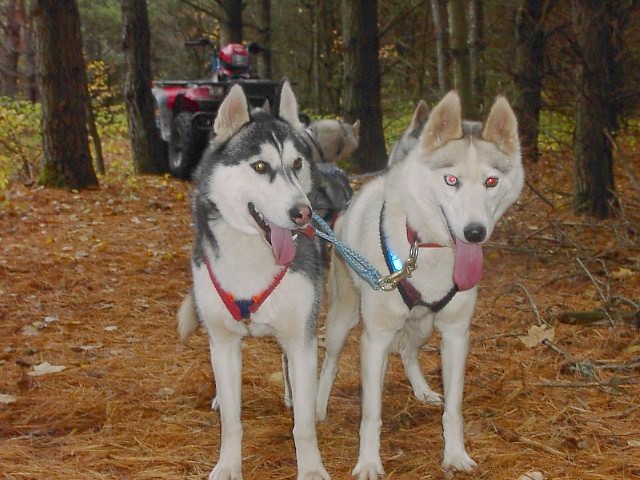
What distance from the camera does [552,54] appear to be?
36.3 feet

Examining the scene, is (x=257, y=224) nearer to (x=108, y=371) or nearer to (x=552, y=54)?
(x=108, y=371)

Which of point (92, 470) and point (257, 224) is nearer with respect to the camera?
point (257, 224)

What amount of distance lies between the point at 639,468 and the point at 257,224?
6.25 ft

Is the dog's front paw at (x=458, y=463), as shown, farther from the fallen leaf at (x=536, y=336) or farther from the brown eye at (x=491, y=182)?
the fallen leaf at (x=536, y=336)

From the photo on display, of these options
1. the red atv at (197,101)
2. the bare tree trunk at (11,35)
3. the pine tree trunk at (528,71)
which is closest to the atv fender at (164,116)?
the red atv at (197,101)

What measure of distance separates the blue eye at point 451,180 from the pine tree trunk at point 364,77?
818 centimetres

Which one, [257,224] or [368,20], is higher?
[368,20]

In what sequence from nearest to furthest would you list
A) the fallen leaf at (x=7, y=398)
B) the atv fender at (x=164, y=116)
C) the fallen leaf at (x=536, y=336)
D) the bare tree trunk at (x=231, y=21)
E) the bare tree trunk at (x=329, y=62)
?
the fallen leaf at (x=7, y=398) < the fallen leaf at (x=536, y=336) < the atv fender at (x=164, y=116) < the bare tree trunk at (x=231, y=21) < the bare tree trunk at (x=329, y=62)

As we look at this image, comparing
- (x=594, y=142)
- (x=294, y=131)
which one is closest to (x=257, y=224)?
(x=294, y=131)

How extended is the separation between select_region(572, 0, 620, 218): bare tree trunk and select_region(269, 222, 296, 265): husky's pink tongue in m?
4.53

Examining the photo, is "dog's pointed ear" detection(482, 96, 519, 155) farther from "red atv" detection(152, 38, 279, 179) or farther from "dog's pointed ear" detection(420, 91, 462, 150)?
"red atv" detection(152, 38, 279, 179)

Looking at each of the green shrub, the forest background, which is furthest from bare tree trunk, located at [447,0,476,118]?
the green shrub

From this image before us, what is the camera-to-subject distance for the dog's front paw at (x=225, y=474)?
9.80 ft

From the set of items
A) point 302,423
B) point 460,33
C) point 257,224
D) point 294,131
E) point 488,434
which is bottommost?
point 488,434
